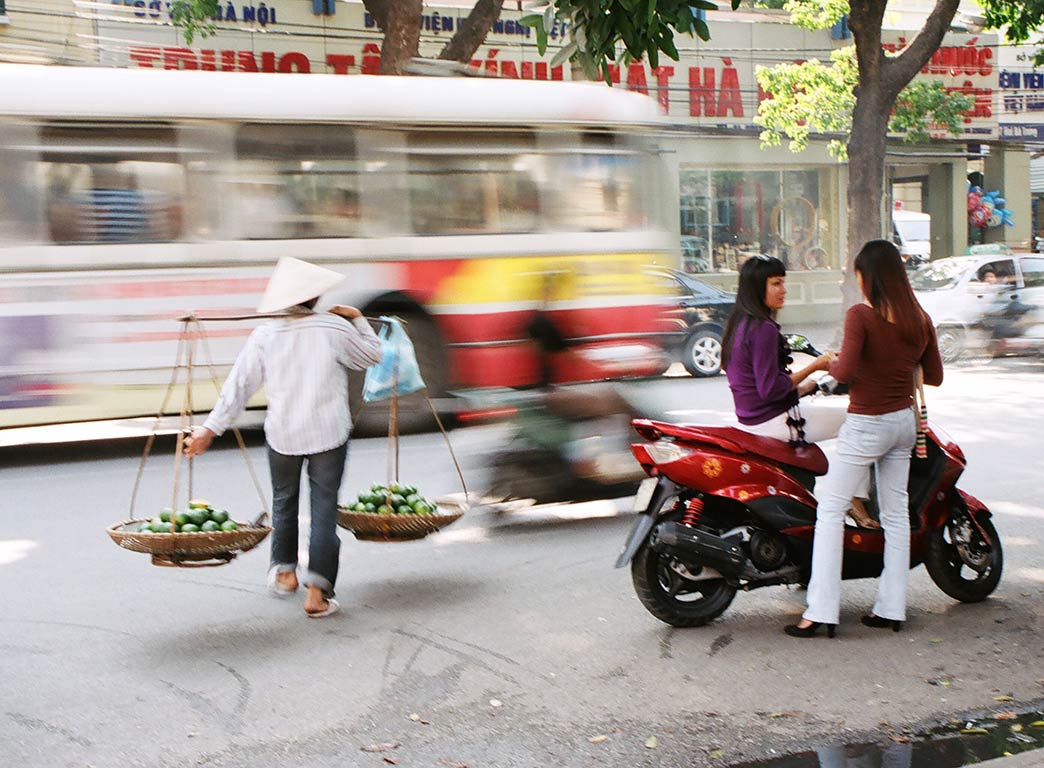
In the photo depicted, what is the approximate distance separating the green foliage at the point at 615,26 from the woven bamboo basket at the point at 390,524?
2.24 m

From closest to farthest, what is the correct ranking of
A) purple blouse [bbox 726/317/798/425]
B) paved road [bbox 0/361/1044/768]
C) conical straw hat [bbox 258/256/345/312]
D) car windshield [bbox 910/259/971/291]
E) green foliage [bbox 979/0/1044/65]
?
1. paved road [bbox 0/361/1044/768]
2. purple blouse [bbox 726/317/798/425]
3. conical straw hat [bbox 258/256/345/312]
4. green foliage [bbox 979/0/1044/65]
5. car windshield [bbox 910/259/971/291]

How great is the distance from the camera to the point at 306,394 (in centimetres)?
568

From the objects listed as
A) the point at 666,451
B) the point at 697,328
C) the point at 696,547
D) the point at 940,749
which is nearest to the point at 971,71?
the point at 697,328

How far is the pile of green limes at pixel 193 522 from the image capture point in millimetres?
5395

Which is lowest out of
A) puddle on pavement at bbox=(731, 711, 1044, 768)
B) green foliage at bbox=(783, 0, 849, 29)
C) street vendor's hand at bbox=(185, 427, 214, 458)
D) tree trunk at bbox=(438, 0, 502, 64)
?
puddle on pavement at bbox=(731, 711, 1044, 768)

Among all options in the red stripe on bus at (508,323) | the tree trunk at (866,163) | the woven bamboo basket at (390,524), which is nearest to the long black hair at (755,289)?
the woven bamboo basket at (390,524)

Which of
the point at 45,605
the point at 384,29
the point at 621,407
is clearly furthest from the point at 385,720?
the point at 384,29

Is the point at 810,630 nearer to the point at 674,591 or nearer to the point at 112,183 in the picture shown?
the point at 674,591

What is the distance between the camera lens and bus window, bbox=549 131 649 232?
460 inches

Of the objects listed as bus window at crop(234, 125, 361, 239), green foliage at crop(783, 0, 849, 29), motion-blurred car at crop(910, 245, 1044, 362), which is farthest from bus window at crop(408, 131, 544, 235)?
green foliage at crop(783, 0, 849, 29)

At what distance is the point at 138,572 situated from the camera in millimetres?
6805

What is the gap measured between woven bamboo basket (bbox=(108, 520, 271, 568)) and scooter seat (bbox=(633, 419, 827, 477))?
1.75 meters

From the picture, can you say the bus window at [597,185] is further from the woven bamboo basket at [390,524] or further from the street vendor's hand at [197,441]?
the street vendor's hand at [197,441]

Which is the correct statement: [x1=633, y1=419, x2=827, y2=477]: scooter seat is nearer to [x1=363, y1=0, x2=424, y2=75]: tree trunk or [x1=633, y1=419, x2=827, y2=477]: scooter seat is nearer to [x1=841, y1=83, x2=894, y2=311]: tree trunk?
[x1=363, y1=0, x2=424, y2=75]: tree trunk
